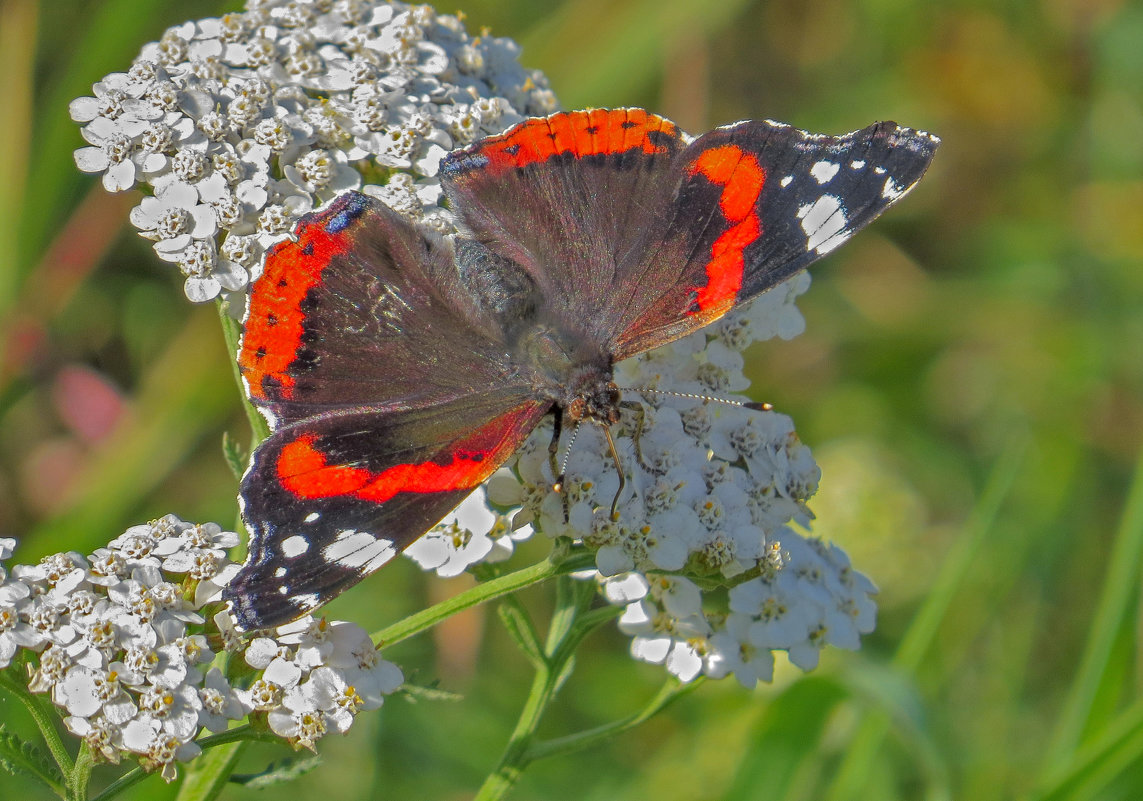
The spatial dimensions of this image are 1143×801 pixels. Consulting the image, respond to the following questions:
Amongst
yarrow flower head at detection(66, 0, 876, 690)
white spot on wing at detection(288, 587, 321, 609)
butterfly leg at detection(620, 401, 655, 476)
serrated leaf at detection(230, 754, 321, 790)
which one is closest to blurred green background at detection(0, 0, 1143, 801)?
serrated leaf at detection(230, 754, 321, 790)

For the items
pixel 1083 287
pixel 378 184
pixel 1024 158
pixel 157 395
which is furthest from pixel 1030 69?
pixel 157 395

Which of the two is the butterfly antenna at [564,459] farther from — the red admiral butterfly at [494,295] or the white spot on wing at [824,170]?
the white spot on wing at [824,170]

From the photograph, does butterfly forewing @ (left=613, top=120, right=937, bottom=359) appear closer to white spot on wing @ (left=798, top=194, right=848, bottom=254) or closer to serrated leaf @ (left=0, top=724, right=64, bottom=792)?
white spot on wing @ (left=798, top=194, right=848, bottom=254)

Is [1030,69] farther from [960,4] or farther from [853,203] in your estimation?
[853,203]

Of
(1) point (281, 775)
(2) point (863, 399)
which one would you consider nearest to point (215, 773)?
(1) point (281, 775)

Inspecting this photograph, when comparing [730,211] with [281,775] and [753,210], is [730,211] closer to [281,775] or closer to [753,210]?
[753,210]

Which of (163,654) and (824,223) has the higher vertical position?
(824,223)
